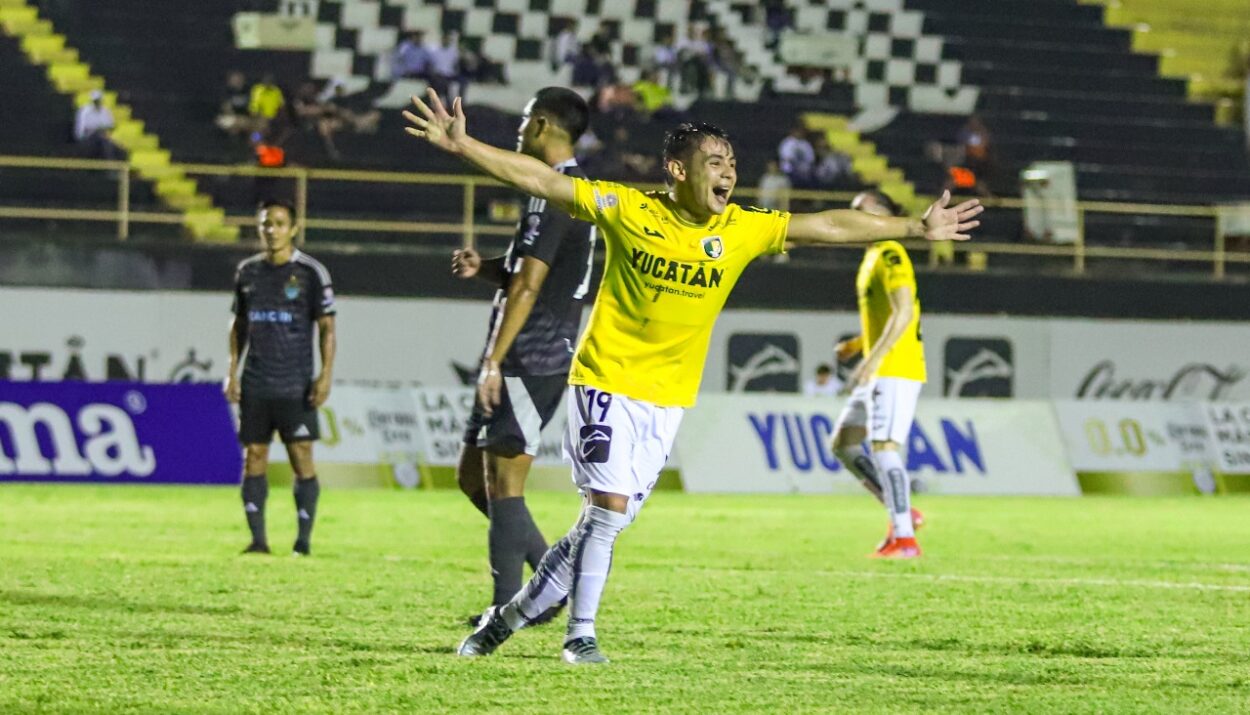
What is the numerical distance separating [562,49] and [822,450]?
33.7ft

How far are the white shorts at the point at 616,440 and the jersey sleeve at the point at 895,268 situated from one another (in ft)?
18.7

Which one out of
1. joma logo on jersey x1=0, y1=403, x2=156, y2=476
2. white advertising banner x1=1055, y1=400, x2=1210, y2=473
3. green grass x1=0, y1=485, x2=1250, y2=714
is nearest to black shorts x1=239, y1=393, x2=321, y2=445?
green grass x1=0, y1=485, x2=1250, y2=714

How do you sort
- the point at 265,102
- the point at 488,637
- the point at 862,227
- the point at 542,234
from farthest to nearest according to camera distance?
the point at 265,102, the point at 542,234, the point at 862,227, the point at 488,637

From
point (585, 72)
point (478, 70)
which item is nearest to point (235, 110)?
point (478, 70)

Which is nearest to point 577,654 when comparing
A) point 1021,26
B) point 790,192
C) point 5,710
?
point 5,710

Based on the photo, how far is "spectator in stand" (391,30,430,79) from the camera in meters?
28.6

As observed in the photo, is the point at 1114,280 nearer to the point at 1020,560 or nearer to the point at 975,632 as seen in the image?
the point at 1020,560

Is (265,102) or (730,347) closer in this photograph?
(730,347)

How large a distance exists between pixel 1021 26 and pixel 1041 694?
28419mm

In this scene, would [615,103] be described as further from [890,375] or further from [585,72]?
[890,375]

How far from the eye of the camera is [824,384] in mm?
25250

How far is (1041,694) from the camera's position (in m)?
6.35

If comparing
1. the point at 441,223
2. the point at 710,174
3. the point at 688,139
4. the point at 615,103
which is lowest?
the point at 441,223

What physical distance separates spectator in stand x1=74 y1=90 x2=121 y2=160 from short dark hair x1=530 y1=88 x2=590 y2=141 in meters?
18.9
